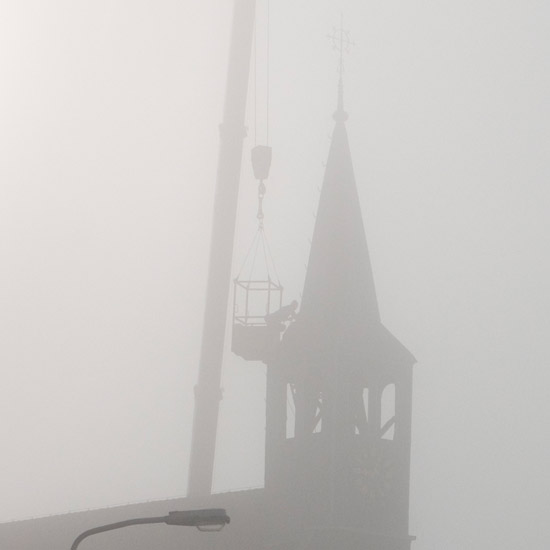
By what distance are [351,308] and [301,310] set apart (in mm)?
1289

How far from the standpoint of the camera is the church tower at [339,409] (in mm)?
24109

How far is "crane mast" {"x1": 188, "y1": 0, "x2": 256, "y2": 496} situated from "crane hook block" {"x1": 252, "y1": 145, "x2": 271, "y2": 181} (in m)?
0.95

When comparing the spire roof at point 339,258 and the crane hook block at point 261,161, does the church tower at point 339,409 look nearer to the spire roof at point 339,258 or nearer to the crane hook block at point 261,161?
the spire roof at point 339,258

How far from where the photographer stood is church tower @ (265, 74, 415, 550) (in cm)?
2411

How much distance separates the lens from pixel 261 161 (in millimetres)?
25062

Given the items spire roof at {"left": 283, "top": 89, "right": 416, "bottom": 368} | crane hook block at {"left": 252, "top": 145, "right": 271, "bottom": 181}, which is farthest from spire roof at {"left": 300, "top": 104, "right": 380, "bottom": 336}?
crane hook block at {"left": 252, "top": 145, "right": 271, "bottom": 181}

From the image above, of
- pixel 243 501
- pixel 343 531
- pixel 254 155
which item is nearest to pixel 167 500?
pixel 243 501

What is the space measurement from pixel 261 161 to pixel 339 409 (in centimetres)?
618

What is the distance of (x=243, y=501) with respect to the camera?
2477 cm

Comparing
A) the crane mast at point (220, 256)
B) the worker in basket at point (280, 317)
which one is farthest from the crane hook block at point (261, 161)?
the worker in basket at point (280, 317)

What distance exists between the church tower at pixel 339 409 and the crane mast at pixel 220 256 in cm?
161

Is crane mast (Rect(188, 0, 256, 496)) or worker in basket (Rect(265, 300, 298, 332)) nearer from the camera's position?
worker in basket (Rect(265, 300, 298, 332))

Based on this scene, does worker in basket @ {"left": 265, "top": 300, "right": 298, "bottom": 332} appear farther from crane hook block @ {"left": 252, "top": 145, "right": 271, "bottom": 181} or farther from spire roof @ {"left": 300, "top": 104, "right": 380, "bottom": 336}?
crane hook block @ {"left": 252, "top": 145, "right": 271, "bottom": 181}

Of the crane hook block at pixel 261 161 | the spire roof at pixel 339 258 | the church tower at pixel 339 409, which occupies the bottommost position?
the church tower at pixel 339 409
